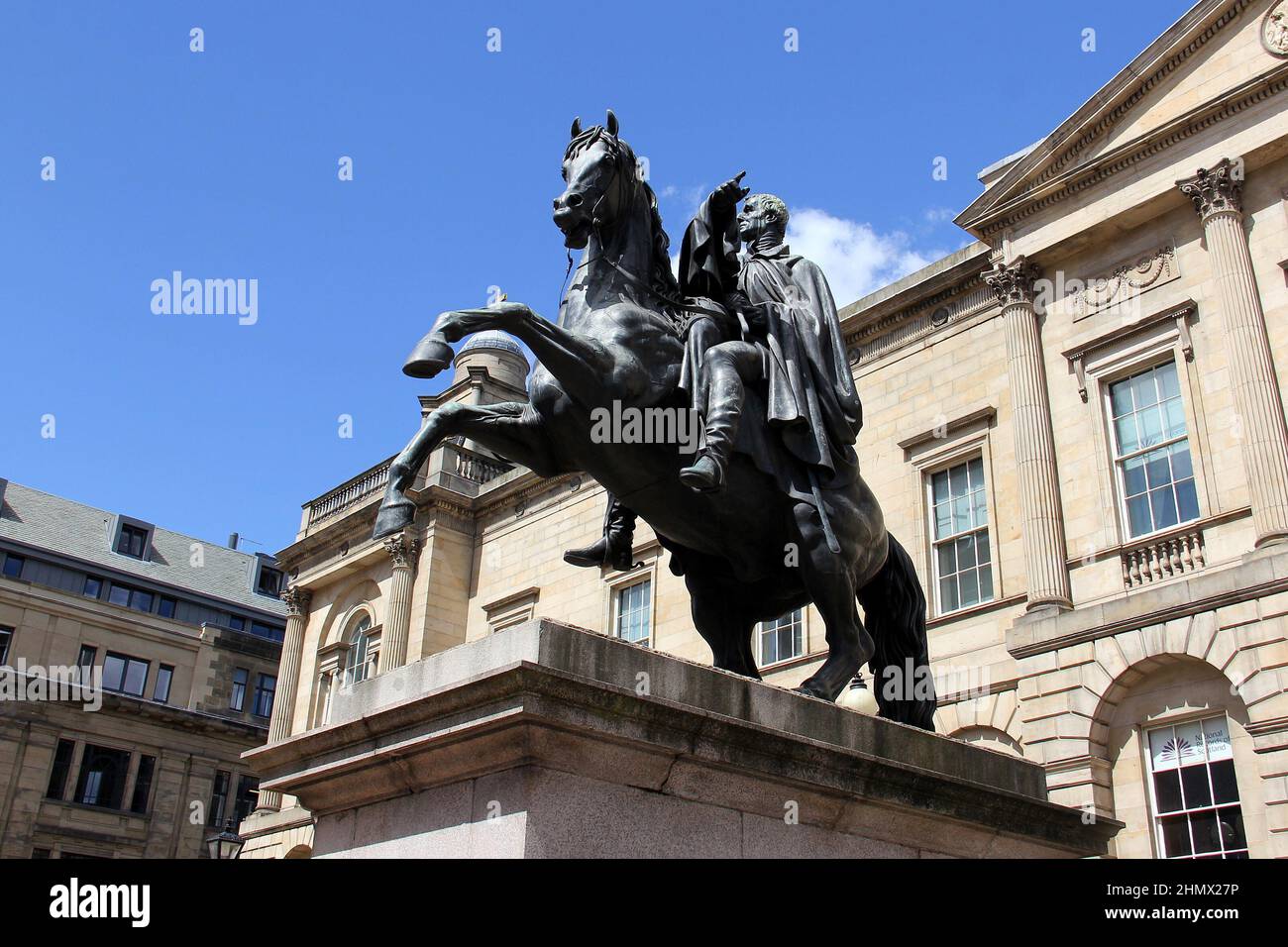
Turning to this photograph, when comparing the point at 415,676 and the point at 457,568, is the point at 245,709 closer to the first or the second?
the point at 457,568

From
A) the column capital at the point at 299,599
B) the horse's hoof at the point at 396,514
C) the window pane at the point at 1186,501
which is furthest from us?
the column capital at the point at 299,599

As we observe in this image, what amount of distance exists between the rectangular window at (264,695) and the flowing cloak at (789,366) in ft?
169

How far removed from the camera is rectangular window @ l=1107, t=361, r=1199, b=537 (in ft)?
A: 61.4

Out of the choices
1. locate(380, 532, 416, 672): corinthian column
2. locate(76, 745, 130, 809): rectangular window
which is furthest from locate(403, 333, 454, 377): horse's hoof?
locate(76, 745, 130, 809): rectangular window

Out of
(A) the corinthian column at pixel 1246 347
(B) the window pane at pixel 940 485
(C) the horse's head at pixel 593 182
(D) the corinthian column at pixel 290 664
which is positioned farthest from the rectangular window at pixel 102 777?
(C) the horse's head at pixel 593 182

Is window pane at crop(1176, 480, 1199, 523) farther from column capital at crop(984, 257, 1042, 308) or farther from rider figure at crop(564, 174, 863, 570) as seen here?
rider figure at crop(564, 174, 863, 570)

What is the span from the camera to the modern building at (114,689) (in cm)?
4619

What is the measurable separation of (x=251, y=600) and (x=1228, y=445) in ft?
169

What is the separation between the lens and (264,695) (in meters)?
55.8

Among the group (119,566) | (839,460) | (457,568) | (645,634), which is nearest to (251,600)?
(119,566)

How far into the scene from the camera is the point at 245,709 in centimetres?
5456

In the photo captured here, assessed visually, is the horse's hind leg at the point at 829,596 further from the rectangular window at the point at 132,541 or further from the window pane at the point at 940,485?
the rectangular window at the point at 132,541

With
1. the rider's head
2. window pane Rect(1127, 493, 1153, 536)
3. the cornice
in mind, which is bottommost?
the rider's head

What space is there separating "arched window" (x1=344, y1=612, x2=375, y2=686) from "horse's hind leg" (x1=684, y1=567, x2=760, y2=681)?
2972 cm
